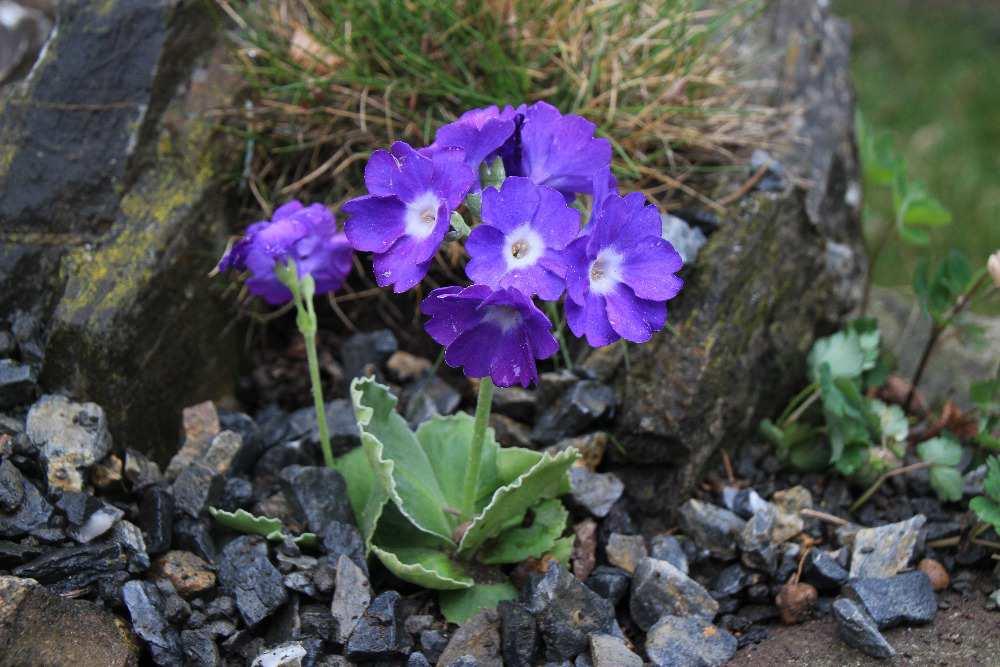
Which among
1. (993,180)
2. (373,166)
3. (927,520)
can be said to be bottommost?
(993,180)

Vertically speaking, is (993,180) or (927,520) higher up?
(927,520)

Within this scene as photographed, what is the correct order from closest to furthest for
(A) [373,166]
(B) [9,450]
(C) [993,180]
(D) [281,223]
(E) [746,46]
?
(A) [373,166] < (B) [9,450] < (D) [281,223] < (E) [746,46] < (C) [993,180]

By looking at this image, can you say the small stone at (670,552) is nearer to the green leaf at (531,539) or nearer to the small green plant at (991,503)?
the green leaf at (531,539)

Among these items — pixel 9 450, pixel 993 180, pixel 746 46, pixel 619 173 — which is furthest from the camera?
pixel 993 180

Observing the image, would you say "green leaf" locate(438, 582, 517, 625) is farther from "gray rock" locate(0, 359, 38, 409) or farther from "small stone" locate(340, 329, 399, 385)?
"gray rock" locate(0, 359, 38, 409)

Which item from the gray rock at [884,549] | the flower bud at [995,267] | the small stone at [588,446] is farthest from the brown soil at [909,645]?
the flower bud at [995,267]

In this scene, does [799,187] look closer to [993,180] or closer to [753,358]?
[753,358]

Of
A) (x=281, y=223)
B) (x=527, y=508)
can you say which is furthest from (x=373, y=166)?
(x=527, y=508)
